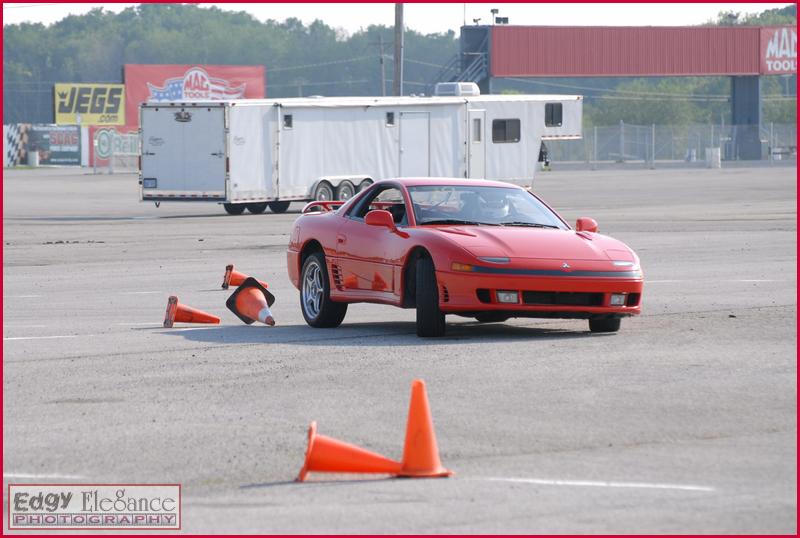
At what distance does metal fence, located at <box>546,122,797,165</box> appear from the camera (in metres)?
80.4

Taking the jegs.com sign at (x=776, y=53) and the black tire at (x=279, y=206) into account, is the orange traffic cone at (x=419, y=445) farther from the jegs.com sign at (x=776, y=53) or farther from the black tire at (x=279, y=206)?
the jegs.com sign at (x=776, y=53)

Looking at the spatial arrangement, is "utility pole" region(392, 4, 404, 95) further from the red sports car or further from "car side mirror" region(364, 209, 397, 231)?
"car side mirror" region(364, 209, 397, 231)

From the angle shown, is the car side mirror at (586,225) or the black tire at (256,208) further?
the black tire at (256,208)

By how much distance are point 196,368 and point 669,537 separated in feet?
18.8

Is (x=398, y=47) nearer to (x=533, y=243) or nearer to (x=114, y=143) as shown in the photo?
(x=533, y=243)

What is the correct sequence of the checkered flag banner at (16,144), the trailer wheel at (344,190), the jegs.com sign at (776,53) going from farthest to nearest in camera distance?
the checkered flag banner at (16,144) < the jegs.com sign at (776,53) < the trailer wheel at (344,190)

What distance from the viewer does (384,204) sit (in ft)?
48.3

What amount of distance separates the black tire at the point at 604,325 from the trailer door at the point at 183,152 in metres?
22.1

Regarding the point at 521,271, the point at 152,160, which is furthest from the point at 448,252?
the point at 152,160

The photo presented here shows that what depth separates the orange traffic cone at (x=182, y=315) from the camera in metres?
14.5

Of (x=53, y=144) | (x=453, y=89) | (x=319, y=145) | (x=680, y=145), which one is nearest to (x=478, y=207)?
(x=319, y=145)

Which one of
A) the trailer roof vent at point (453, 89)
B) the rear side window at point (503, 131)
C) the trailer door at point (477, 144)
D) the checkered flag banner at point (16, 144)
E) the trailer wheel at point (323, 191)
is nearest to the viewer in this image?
the trailer wheel at point (323, 191)

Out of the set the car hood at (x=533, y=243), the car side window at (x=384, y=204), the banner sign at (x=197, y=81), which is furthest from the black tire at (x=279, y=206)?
the banner sign at (x=197, y=81)

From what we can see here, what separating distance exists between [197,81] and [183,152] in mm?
52231
